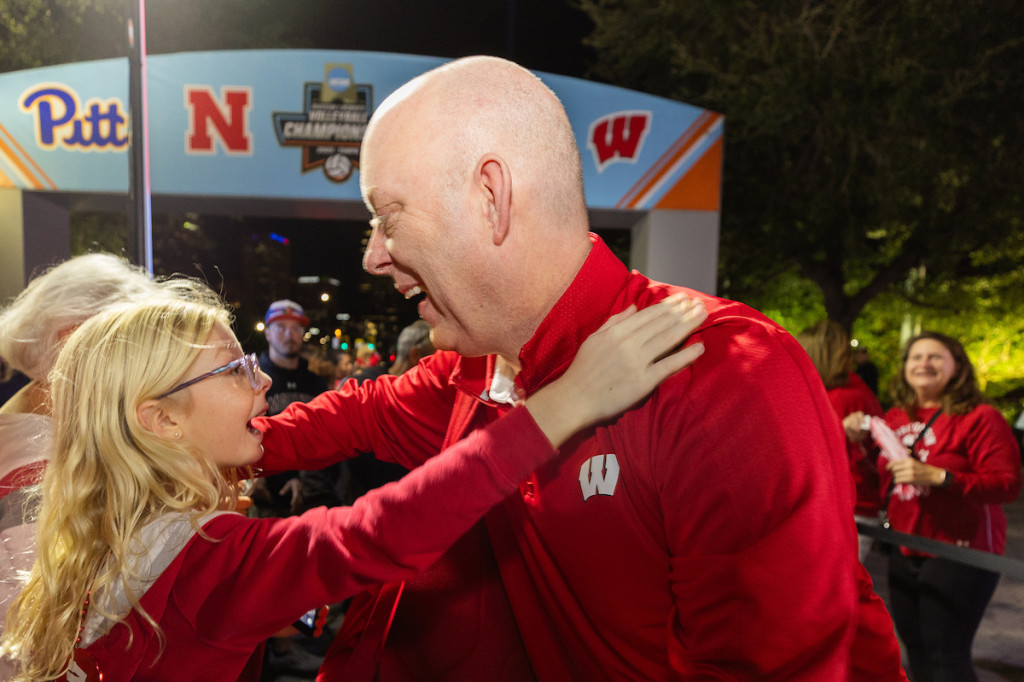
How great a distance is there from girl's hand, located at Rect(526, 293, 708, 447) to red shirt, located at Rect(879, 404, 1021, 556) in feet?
12.0

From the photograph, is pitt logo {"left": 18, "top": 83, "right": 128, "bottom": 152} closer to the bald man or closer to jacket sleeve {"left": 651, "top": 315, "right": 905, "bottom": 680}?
the bald man

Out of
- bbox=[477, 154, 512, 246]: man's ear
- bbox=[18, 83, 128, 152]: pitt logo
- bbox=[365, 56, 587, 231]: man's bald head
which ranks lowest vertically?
bbox=[477, 154, 512, 246]: man's ear

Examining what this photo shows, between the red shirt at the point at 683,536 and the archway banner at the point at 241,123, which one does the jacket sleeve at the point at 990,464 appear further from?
the archway banner at the point at 241,123

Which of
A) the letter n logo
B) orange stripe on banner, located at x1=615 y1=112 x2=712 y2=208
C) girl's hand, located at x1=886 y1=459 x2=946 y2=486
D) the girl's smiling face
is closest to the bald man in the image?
the girl's smiling face

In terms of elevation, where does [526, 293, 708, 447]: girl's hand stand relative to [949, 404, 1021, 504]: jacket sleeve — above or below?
above

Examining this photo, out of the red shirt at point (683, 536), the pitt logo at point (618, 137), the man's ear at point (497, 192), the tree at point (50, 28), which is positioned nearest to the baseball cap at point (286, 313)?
the pitt logo at point (618, 137)

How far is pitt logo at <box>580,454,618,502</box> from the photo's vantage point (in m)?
1.46

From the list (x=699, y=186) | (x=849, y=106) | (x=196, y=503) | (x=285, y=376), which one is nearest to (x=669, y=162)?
(x=699, y=186)

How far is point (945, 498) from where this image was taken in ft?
14.4

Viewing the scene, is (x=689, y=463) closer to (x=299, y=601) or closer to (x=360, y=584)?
(x=360, y=584)

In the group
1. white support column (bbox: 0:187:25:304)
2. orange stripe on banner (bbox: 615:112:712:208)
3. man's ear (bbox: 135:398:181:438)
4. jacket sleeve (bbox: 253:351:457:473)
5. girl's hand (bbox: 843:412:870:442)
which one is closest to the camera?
man's ear (bbox: 135:398:181:438)

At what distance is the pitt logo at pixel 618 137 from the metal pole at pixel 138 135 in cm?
603

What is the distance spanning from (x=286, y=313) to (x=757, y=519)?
557cm

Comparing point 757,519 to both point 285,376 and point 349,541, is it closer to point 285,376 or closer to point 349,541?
point 349,541
